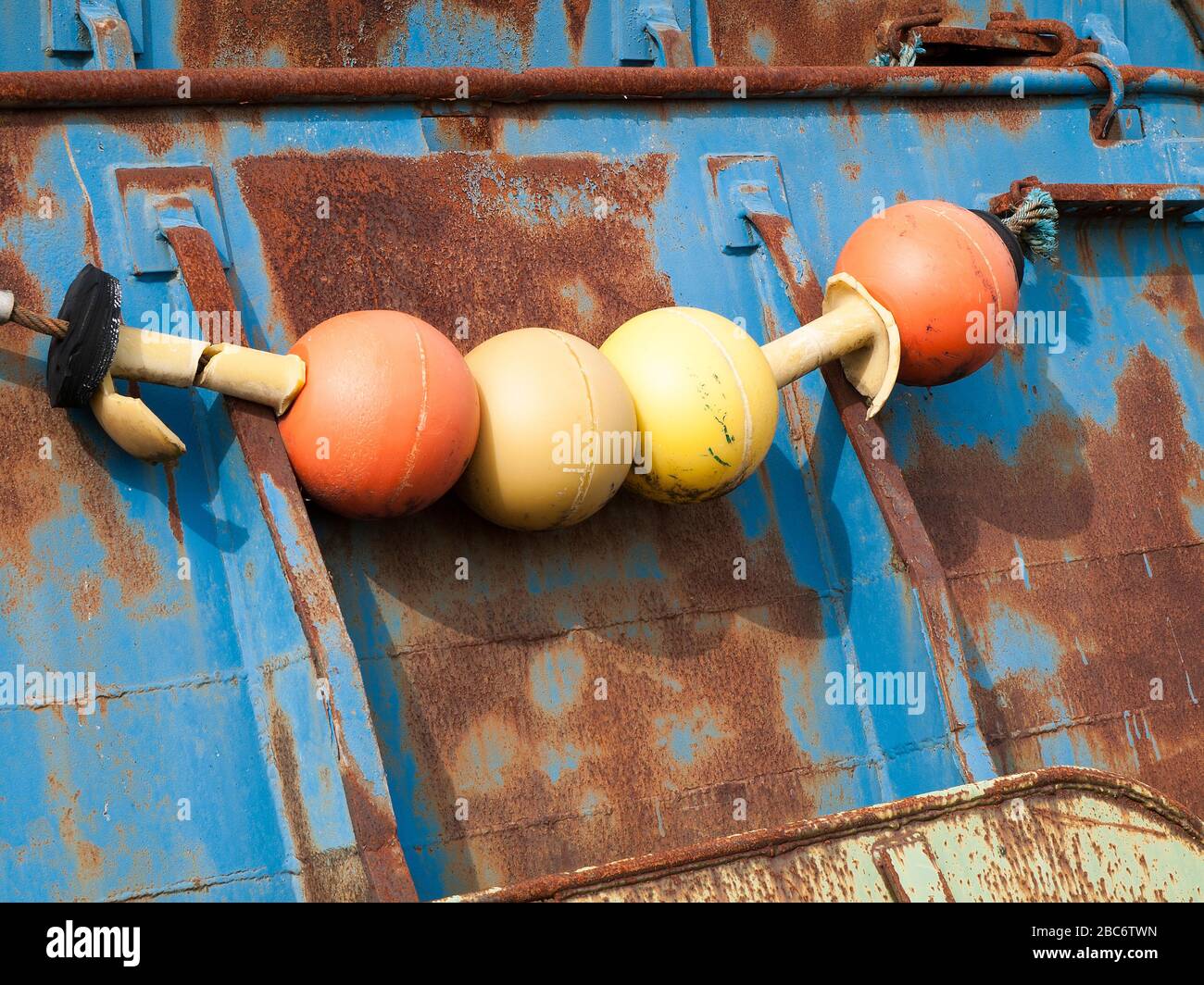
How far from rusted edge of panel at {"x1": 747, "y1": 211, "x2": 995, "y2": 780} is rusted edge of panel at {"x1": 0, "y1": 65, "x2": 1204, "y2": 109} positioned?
462mm

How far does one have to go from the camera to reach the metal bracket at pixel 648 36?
4.88 m

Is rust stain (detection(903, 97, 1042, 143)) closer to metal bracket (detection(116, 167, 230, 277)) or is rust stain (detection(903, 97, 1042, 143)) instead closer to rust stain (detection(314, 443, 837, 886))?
rust stain (detection(314, 443, 837, 886))

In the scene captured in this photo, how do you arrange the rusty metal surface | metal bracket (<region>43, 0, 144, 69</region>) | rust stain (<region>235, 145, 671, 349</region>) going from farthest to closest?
1. the rusty metal surface
2. metal bracket (<region>43, 0, 144, 69</region>)
3. rust stain (<region>235, 145, 671, 349</region>)

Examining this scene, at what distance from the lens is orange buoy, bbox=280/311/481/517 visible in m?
3.17

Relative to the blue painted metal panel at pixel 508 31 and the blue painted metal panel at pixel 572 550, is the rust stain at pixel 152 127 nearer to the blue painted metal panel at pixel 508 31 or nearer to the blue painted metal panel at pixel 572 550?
the blue painted metal panel at pixel 572 550

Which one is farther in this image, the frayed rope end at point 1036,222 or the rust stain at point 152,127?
the frayed rope end at point 1036,222

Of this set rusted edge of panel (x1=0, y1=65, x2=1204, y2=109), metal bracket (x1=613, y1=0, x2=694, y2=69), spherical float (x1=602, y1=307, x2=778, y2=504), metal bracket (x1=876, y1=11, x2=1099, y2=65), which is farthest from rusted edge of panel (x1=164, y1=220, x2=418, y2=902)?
metal bracket (x1=876, y1=11, x2=1099, y2=65)

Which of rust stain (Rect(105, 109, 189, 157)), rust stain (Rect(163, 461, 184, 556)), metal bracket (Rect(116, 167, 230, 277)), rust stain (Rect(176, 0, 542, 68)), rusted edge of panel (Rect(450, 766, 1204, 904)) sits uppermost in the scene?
rust stain (Rect(176, 0, 542, 68))

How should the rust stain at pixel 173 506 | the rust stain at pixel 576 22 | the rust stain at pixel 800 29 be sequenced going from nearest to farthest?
the rust stain at pixel 173 506 < the rust stain at pixel 576 22 < the rust stain at pixel 800 29

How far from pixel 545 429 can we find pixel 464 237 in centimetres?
83

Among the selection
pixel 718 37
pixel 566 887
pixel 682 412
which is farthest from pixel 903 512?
pixel 718 37

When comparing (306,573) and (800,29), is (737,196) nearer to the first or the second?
(800,29)

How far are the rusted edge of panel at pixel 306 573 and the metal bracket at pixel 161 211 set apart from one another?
6cm

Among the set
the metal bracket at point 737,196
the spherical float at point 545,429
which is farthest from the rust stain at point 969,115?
the spherical float at point 545,429
